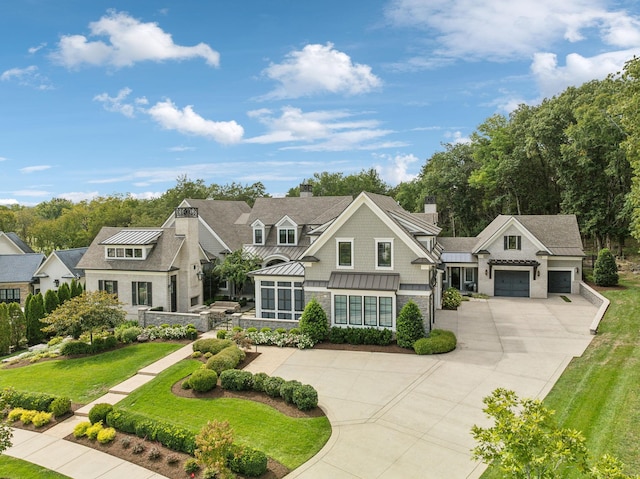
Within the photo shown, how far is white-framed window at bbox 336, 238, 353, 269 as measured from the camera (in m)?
22.1

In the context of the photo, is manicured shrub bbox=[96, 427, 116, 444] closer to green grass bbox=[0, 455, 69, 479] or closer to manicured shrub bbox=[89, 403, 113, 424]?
manicured shrub bbox=[89, 403, 113, 424]

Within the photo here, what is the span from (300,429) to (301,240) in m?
20.7

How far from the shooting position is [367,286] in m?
21.0

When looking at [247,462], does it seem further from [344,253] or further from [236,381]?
[344,253]

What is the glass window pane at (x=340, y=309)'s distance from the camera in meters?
21.6

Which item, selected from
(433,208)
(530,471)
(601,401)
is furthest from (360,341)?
(433,208)

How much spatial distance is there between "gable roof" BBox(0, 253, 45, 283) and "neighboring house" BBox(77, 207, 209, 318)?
38.1 ft

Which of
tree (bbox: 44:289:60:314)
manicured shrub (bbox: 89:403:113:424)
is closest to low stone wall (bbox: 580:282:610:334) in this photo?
manicured shrub (bbox: 89:403:113:424)

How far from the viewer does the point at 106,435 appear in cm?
1312

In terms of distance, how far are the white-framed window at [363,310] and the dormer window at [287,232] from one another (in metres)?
11.4

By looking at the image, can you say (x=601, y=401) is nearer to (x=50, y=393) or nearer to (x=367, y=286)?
(x=367, y=286)

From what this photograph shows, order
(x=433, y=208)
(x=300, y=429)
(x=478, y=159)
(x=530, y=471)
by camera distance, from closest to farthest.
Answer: (x=530, y=471), (x=300, y=429), (x=433, y=208), (x=478, y=159)

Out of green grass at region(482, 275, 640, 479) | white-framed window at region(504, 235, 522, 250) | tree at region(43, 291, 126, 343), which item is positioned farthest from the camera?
white-framed window at region(504, 235, 522, 250)

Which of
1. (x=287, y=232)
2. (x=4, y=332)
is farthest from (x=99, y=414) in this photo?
(x=287, y=232)
